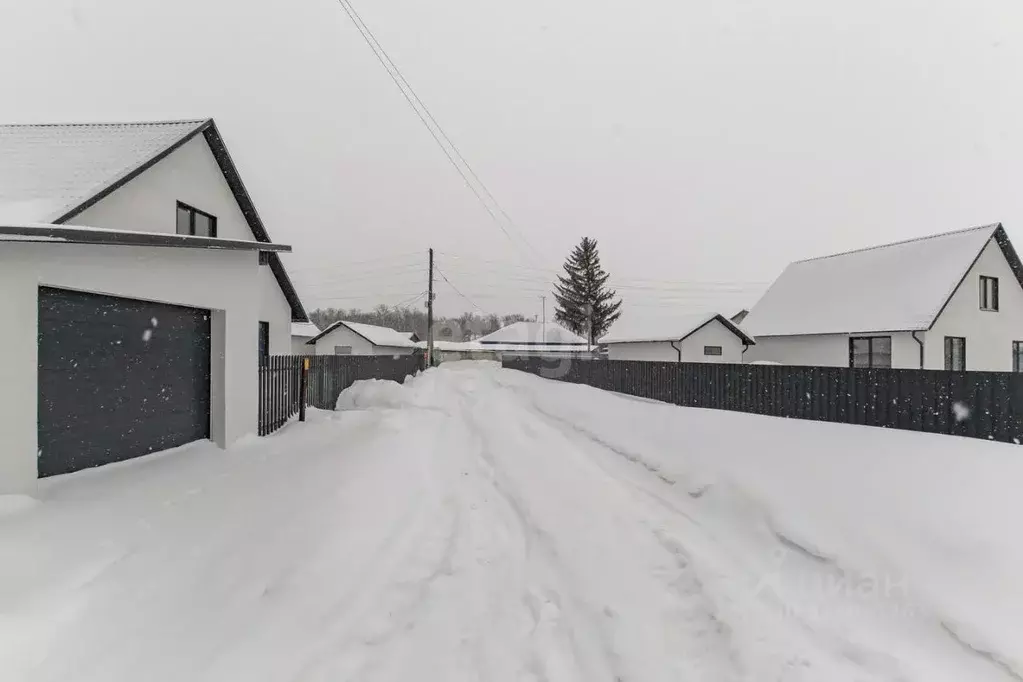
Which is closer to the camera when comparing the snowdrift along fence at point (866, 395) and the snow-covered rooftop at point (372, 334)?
the snowdrift along fence at point (866, 395)

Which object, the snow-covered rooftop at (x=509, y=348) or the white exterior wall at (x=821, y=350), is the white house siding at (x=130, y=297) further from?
the snow-covered rooftop at (x=509, y=348)

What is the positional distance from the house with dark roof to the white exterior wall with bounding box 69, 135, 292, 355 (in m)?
0.04

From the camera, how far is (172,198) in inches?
375

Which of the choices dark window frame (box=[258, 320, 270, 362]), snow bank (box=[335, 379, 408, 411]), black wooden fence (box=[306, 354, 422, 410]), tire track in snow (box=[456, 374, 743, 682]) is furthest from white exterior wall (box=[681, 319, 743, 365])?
tire track in snow (box=[456, 374, 743, 682])

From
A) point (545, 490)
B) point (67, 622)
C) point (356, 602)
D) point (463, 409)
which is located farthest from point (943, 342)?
point (67, 622)

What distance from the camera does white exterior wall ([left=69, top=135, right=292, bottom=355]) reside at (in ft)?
25.2

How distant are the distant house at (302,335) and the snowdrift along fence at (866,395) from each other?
3425cm

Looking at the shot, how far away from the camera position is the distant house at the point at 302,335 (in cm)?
4156

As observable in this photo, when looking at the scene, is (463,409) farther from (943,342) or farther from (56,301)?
(943,342)

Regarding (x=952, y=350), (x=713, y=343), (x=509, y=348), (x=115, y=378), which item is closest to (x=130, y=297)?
(x=115, y=378)

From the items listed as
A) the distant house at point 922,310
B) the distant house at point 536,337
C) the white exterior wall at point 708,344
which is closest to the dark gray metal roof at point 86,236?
the distant house at point 922,310

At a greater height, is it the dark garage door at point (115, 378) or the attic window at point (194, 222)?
the attic window at point (194, 222)

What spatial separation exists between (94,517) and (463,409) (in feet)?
31.3

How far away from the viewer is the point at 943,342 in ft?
59.3
